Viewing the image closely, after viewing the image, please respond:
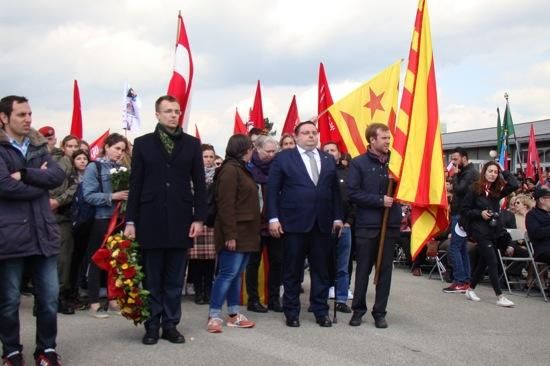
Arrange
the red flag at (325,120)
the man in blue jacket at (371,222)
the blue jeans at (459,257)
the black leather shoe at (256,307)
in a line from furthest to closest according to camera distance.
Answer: the red flag at (325,120), the blue jeans at (459,257), the black leather shoe at (256,307), the man in blue jacket at (371,222)

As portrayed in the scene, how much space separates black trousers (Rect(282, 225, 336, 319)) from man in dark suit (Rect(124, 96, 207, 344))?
1.25m

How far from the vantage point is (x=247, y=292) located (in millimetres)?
7582

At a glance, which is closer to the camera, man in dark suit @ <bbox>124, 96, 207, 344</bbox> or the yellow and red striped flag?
man in dark suit @ <bbox>124, 96, 207, 344</bbox>

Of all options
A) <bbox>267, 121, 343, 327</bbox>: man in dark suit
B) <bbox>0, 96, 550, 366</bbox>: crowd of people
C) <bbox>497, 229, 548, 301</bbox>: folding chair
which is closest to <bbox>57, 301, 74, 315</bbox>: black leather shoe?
<bbox>0, 96, 550, 366</bbox>: crowd of people

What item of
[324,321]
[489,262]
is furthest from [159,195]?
[489,262]

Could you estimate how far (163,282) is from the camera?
5742 millimetres

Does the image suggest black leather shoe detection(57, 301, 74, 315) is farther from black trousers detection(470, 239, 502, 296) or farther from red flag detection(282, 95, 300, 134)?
red flag detection(282, 95, 300, 134)

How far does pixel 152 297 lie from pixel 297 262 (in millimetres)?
1637

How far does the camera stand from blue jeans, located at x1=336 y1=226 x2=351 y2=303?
762 cm

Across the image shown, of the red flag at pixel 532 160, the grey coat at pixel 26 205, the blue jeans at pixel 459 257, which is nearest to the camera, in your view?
the grey coat at pixel 26 205

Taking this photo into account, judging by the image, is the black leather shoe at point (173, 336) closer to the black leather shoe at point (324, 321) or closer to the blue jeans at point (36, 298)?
the blue jeans at point (36, 298)

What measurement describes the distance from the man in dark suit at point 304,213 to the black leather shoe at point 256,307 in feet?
2.53

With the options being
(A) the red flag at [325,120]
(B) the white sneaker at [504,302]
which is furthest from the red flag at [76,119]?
(B) the white sneaker at [504,302]

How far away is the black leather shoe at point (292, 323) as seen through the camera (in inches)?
256
